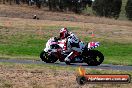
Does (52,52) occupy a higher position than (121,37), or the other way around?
(52,52)

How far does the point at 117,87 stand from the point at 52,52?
25.4 ft

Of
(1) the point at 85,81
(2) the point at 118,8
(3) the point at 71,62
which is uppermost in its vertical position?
(1) the point at 85,81

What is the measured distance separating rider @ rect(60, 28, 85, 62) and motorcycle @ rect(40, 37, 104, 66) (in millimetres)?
169

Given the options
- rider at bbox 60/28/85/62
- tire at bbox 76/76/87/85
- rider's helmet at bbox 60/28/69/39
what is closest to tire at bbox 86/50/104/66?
rider at bbox 60/28/85/62

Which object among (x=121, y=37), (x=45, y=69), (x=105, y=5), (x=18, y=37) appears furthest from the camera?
(x=105, y=5)

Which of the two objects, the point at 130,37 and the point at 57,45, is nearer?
the point at 57,45

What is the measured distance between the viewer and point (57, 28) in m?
48.7

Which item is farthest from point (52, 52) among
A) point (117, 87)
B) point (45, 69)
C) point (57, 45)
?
point (117, 87)

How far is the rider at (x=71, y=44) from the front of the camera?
21.0m

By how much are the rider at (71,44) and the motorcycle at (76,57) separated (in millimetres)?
169

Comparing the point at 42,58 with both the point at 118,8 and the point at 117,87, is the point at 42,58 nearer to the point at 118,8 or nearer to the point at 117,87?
the point at 117,87

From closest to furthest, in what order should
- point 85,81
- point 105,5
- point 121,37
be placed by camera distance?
1. point 85,81
2. point 121,37
3. point 105,5

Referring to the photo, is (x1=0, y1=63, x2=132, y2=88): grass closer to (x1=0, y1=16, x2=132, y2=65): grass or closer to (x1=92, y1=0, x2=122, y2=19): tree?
(x1=0, y1=16, x2=132, y2=65): grass

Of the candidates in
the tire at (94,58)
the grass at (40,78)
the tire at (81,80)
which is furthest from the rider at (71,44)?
the tire at (81,80)
